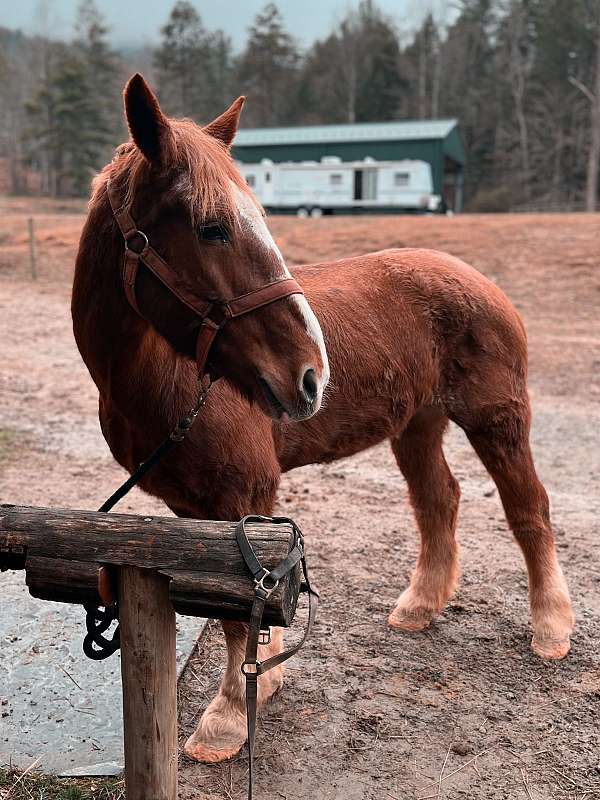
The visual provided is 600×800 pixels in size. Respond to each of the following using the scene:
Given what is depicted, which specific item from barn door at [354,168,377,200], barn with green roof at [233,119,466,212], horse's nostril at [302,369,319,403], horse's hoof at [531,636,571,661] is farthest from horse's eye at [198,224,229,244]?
barn with green roof at [233,119,466,212]

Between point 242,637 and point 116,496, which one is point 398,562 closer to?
point 242,637

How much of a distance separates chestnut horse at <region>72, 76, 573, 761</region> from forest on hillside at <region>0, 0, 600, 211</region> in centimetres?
3436

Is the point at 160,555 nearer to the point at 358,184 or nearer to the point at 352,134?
the point at 358,184

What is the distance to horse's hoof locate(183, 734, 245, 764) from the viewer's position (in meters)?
2.82

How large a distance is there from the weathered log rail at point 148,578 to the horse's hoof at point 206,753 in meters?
0.84

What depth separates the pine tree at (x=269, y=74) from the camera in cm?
5081

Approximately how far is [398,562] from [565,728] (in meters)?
1.64

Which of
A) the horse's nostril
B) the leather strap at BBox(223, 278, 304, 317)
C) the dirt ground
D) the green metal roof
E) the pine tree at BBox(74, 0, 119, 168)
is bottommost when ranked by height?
the dirt ground

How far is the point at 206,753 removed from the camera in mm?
2832

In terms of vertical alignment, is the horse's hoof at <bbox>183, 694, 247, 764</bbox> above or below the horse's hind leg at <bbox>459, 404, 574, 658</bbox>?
below

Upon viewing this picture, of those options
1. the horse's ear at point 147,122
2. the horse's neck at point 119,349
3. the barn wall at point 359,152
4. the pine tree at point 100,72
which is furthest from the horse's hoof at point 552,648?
the pine tree at point 100,72

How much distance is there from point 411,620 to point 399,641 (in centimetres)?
16

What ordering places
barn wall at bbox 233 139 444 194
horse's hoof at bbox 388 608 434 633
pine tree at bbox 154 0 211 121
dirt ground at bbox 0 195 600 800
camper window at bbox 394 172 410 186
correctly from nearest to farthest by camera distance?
dirt ground at bbox 0 195 600 800
horse's hoof at bbox 388 608 434 633
camper window at bbox 394 172 410 186
barn wall at bbox 233 139 444 194
pine tree at bbox 154 0 211 121

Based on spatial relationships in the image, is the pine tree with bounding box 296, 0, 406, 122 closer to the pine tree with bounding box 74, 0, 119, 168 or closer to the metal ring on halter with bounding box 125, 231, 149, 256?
the pine tree with bounding box 74, 0, 119, 168
